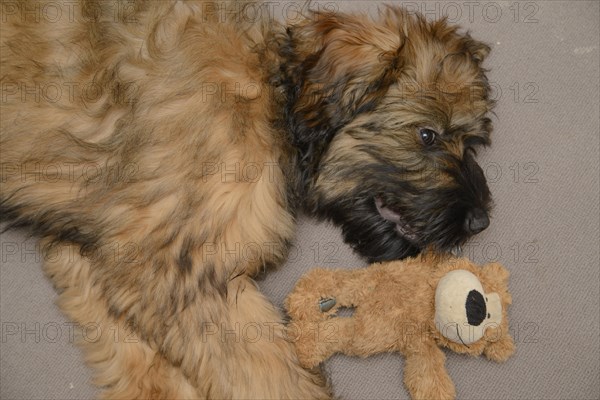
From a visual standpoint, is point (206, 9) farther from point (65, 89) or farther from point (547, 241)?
point (547, 241)

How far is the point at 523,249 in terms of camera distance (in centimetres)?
228

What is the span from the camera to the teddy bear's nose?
1.76 metres

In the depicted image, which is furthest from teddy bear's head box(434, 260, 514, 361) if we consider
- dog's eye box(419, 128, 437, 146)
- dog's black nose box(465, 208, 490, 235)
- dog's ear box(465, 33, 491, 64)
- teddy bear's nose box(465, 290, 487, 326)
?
dog's ear box(465, 33, 491, 64)

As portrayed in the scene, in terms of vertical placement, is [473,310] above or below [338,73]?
below

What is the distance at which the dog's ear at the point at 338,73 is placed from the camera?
1.79 m

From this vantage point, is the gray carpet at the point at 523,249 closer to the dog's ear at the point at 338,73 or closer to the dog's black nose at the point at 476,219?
the dog's black nose at the point at 476,219

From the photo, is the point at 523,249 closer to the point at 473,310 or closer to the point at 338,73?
the point at 473,310

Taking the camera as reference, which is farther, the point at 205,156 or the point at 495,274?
the point at 495,274

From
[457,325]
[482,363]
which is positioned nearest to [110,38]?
[457,325]

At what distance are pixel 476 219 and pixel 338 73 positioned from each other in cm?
66

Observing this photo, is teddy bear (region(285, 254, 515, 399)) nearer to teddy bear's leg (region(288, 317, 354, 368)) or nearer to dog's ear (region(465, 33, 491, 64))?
teddy bear's leg (region(288, 317, 354, 368))

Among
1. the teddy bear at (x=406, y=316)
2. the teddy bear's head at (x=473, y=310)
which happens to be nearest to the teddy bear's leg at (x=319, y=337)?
the teddy bear at (x=406, y=316)

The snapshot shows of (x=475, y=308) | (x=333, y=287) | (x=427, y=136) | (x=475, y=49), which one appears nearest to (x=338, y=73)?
(x=427, y=136)

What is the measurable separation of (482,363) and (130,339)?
1.23 metres
